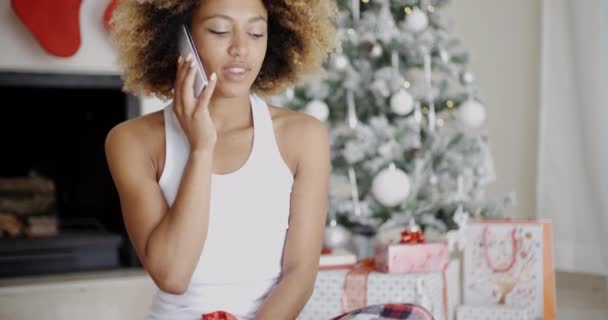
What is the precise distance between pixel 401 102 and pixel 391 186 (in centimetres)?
33

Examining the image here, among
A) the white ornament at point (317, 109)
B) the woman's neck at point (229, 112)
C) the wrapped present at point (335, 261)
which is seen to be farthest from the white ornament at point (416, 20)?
the woman's neck at point (229, 112)

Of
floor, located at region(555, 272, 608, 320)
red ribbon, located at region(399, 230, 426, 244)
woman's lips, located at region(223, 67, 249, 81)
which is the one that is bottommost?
floor, located at region(555, 272, 608, 320)

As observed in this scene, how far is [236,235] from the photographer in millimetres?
1331

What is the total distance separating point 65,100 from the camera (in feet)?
10.8

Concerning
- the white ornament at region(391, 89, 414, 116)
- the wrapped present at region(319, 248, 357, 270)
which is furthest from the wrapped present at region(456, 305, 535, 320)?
the white ornament at region(391, 89, 414, 116)

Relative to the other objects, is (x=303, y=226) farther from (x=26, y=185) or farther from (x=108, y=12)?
(x=26, y=185)

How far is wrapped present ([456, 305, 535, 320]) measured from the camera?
2.25 meters

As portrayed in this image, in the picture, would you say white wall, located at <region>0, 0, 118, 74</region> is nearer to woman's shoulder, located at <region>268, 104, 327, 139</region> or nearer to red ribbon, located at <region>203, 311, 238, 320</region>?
woman's shoulder, located at <region>268, 104, 327, 139</region>

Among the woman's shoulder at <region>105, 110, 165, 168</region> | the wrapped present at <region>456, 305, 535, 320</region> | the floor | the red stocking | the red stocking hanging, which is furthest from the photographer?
the floor

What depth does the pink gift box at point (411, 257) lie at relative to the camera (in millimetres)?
2158

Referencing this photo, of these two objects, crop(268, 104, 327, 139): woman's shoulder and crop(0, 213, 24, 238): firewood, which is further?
crop(0, 213, 24, 238): firewood

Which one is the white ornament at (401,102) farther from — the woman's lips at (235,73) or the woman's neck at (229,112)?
the woman's lips at (235,73)

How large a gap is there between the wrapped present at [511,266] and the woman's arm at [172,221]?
4.19 feet

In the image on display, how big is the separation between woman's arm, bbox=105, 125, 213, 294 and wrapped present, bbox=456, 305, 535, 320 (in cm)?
125
